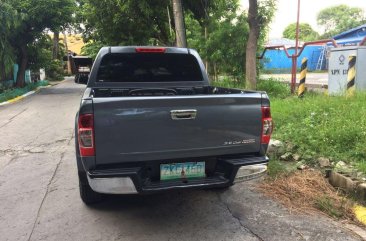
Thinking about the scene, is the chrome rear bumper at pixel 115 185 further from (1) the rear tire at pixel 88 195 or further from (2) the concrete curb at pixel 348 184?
(2) the concrete curb at pixel 348 184

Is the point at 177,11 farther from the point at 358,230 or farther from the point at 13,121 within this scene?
the point at 358,230

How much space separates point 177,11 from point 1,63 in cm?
1293

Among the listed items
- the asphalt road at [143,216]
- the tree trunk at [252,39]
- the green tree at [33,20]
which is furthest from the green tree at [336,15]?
the asphalt road at [143,216]

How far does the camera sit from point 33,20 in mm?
20906

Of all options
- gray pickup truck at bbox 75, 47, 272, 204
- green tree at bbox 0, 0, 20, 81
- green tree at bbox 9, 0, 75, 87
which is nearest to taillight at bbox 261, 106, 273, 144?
gray pickup truck at bbox 75, 47, 272, 204

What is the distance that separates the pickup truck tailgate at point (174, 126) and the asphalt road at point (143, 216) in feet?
2.62

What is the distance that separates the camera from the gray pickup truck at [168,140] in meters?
3.47

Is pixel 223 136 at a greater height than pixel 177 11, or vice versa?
pixel 177 11

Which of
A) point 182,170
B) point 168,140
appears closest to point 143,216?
point 182,170

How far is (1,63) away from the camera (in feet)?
65.6

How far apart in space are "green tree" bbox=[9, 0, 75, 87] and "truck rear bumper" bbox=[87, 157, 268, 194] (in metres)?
18.2

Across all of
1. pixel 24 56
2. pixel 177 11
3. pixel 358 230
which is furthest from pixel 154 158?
pixel 24 56

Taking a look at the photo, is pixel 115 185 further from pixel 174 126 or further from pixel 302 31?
pixel 302 31

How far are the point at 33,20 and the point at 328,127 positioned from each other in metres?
18.8
